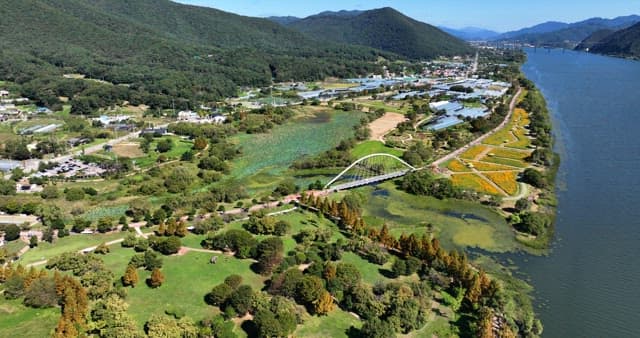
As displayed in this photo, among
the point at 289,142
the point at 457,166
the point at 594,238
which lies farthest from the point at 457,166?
the point at 289,142

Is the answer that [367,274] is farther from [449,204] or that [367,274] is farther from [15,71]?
[15,71]

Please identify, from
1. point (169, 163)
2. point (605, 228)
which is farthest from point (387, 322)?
point (169, 163)

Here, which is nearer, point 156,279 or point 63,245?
point 156,279

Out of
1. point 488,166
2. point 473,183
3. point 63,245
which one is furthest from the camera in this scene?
point 488,166

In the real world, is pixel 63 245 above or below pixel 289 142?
above

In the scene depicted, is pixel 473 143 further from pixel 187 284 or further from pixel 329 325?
pixel 187 284

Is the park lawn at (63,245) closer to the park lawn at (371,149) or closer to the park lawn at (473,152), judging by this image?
the park lawn at (371,149)

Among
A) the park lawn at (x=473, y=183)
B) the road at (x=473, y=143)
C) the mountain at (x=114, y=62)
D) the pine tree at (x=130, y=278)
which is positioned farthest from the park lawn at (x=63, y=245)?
the mountain at (x=114, y=62)
